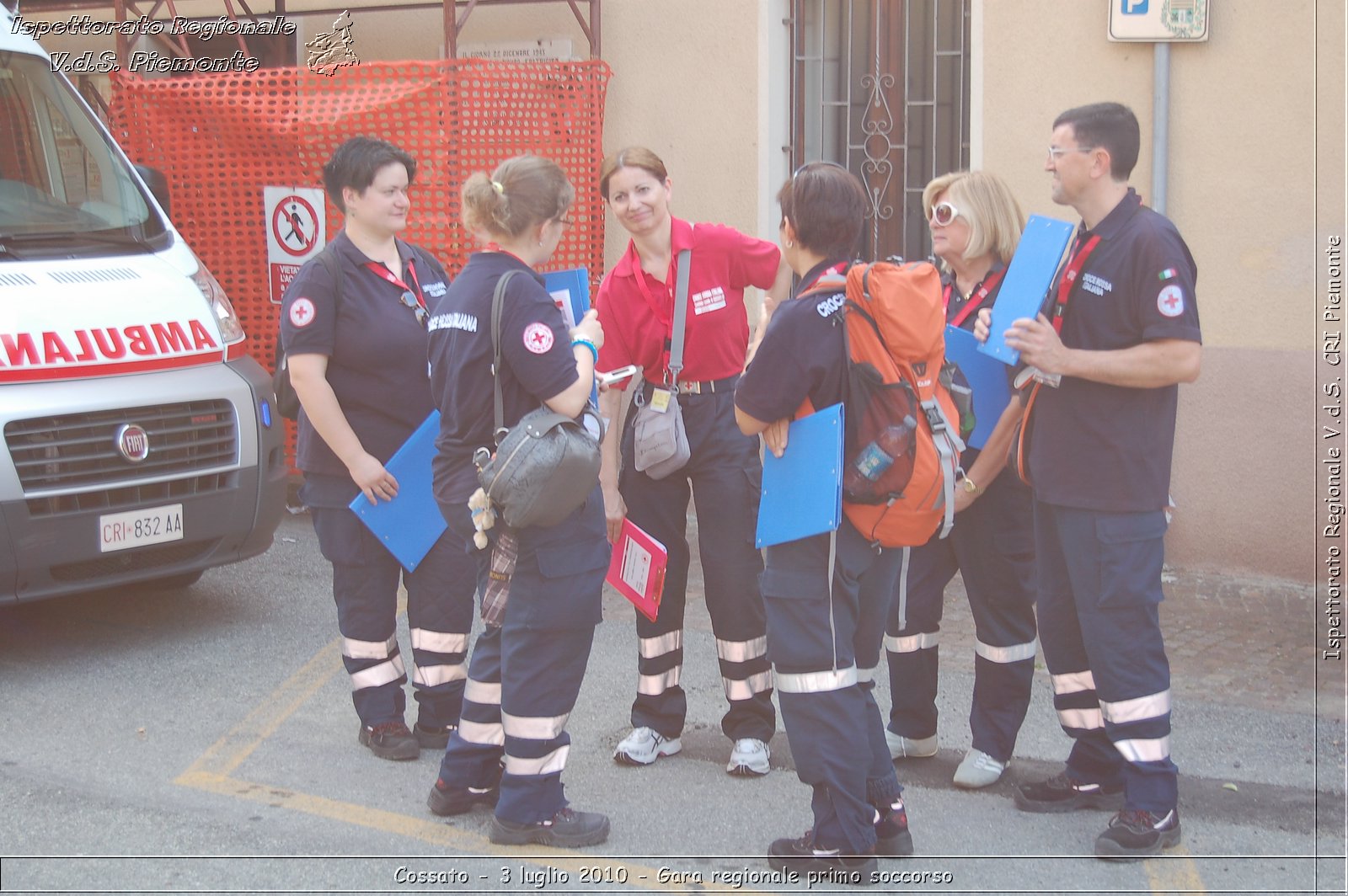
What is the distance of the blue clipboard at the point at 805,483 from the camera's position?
3.62 metres

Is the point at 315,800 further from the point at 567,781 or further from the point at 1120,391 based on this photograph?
the point at 1120,391

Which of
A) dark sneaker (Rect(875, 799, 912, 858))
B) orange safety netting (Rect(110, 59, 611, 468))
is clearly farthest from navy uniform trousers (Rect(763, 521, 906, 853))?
orange safety netting (Rect(110, 59, 611, 468))

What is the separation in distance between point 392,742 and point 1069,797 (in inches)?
87.2

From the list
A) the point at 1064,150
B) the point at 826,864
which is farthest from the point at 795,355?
the point at 826,864

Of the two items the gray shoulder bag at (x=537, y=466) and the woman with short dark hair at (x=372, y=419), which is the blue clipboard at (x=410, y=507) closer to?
the woman with short dark hair at (x=372, y=419)

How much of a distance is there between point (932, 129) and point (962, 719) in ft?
11.9

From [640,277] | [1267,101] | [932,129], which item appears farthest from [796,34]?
[640,277]

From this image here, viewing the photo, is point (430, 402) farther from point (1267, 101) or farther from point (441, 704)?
point (1267, 101)

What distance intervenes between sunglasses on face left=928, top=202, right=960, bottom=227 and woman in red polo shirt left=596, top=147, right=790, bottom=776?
57 cm

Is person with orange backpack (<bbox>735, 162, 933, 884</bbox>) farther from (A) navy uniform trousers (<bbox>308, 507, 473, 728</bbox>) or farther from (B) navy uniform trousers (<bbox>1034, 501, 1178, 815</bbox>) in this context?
(A) navy uniform trousers (<bbox>308, 507, 473, 728</bbox>)

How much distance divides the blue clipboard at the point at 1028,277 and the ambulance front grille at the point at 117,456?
131 inches

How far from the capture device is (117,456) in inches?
214

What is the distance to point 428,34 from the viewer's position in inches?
334

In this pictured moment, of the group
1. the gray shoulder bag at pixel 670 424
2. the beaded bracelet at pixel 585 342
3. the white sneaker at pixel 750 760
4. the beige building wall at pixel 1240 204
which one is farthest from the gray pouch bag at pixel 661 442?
the beige building wall at pixel 1240 204
